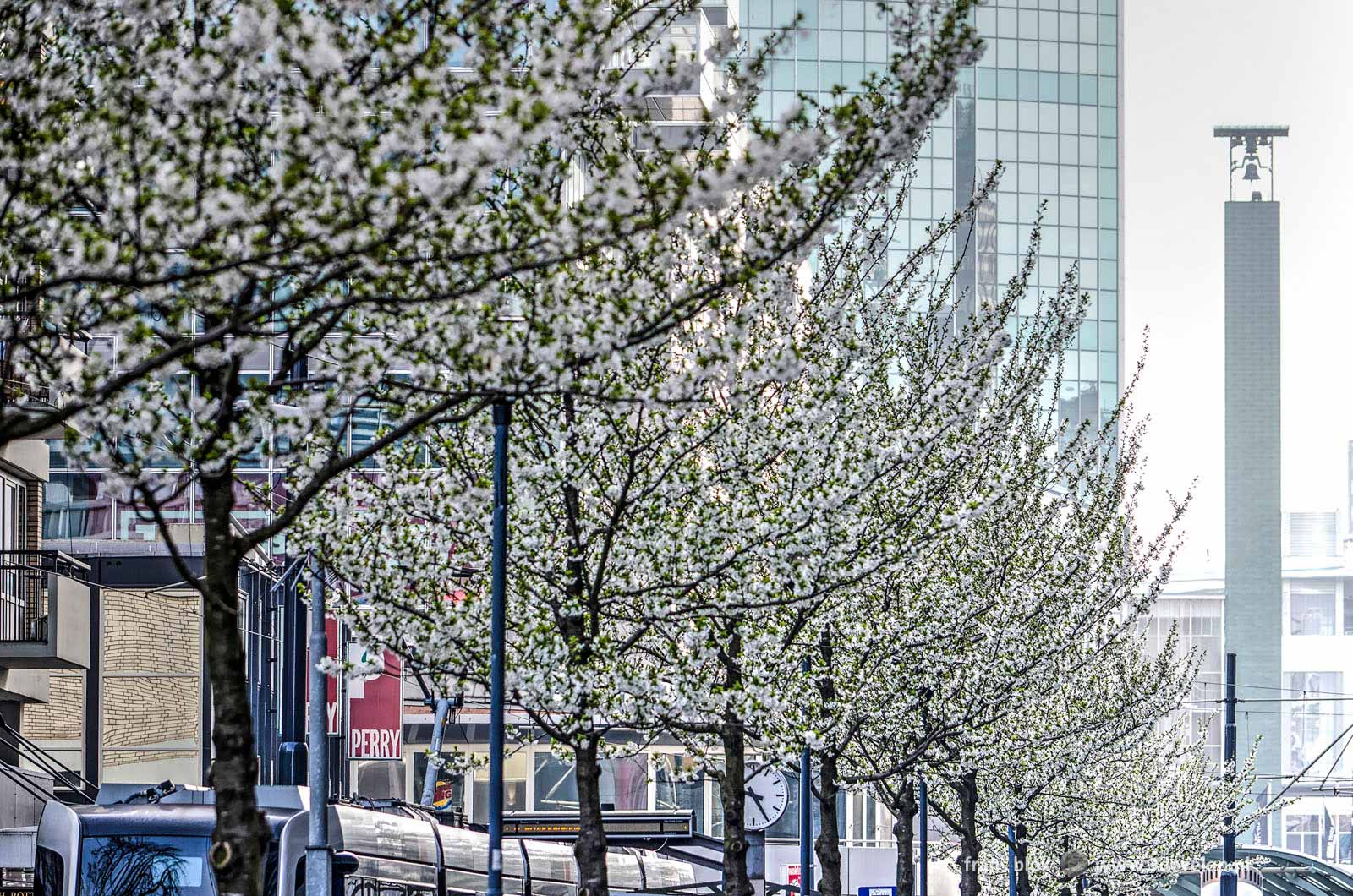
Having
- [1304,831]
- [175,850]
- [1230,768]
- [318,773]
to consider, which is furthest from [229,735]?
[1304,831]

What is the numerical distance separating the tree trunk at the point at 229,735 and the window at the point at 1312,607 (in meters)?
187

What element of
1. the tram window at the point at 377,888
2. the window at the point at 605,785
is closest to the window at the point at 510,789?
the window at the point at 605,785

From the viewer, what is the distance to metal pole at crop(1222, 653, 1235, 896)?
55.0 meters

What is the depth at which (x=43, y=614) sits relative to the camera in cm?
2817

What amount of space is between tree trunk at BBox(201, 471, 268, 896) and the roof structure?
61.7m

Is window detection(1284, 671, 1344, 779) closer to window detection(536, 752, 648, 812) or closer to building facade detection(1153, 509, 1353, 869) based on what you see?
building facade detection(1153, 509, 1353, 869)

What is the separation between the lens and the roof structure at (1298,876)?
2781 inches

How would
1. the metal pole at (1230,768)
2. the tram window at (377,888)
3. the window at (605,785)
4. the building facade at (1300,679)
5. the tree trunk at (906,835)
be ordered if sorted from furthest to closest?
the building facade at (1300,679), the window at (605,785), the metal pole at (1230,768), the tree trunk at (906,835), the tram window at (377,888)

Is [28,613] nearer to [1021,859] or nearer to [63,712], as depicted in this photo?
[63,712]

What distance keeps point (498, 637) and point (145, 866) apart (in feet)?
28.3

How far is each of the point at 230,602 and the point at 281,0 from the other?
10.8 feet

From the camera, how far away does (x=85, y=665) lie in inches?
1171

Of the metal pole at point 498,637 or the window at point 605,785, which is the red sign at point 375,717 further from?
the metal pole at point 498,637

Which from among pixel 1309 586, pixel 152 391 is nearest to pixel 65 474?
pixel 152 391
